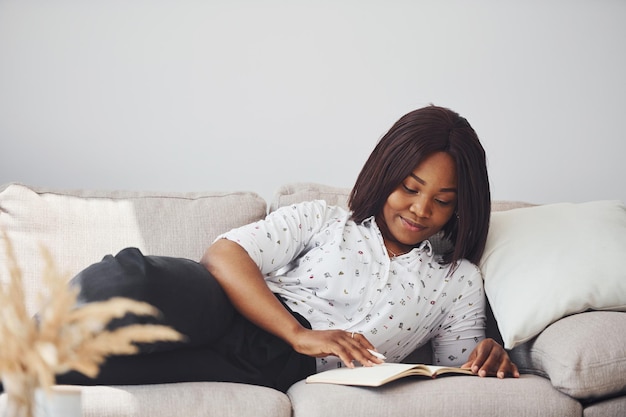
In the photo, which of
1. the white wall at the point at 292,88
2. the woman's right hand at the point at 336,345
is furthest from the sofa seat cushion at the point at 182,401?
the white wall at the point at 292,88

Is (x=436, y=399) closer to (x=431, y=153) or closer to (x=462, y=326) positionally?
(x=462, y=326)

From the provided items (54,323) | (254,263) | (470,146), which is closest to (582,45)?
(470,146)

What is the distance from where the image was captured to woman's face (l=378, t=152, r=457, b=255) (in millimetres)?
2117

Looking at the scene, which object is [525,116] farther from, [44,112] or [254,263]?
[44,112]

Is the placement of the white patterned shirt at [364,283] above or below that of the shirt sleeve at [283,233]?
below

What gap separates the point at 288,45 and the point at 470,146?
35.2 inches

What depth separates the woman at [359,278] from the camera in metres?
1.86

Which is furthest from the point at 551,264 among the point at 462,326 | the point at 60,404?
the point at 60,404

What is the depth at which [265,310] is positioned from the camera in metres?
Result: 1.93

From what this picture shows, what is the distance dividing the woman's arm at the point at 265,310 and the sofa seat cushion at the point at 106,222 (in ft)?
1.00

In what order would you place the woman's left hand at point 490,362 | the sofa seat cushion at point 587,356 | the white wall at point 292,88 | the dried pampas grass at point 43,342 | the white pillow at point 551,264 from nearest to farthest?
the dried pampas grass at point 43,342
the sofa seat cushion at point 587,356
the woman's left hand at point 490,362
the white pillow at point 551,264
the white wall at point 292,88

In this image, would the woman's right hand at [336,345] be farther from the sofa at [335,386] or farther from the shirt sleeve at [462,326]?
the shirt sleeve at [462,326]

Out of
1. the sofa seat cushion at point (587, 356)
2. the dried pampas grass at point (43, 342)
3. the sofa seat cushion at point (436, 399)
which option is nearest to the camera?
the dried pampas grass at point (43, 342)

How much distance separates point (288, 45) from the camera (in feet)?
9.23
